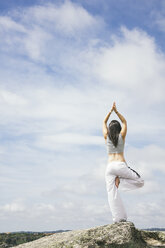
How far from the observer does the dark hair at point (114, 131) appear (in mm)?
11305

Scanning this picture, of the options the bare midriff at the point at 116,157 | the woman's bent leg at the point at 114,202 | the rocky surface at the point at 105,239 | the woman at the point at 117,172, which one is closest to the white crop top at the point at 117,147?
the woman at the point at 117,172

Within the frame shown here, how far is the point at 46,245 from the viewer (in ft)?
36.0

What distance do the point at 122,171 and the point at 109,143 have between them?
118cm

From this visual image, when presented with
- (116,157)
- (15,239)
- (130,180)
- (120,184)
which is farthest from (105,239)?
(15,239)

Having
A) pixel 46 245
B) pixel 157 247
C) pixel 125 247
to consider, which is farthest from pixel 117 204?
pixel 46 245

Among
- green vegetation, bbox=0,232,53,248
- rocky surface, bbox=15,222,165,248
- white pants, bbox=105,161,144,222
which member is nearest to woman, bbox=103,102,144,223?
white pants, bbox=105,161,144,222

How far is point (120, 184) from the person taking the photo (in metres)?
11.4

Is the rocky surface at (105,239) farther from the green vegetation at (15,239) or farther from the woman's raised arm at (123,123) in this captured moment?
the green vegetation at (15,239)

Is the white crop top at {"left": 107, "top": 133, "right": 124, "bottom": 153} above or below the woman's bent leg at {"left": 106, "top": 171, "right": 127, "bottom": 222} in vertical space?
above

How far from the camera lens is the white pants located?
10969mm

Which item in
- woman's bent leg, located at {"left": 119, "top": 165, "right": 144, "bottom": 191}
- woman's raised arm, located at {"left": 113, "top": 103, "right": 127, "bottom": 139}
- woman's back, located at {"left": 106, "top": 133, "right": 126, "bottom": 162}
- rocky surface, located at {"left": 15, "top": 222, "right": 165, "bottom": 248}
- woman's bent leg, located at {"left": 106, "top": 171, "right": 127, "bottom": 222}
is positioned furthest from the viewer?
woman's raised arm, located at {"left": 113, "top": 103, "right": 127, "bottom": 139}

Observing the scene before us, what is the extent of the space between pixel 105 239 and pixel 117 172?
7.81ft

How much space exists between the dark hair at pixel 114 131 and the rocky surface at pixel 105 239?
121 inches

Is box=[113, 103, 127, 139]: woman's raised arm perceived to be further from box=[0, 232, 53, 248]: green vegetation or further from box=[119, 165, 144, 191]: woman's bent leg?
box=[0, 232, 53, 248]: green vegetation
